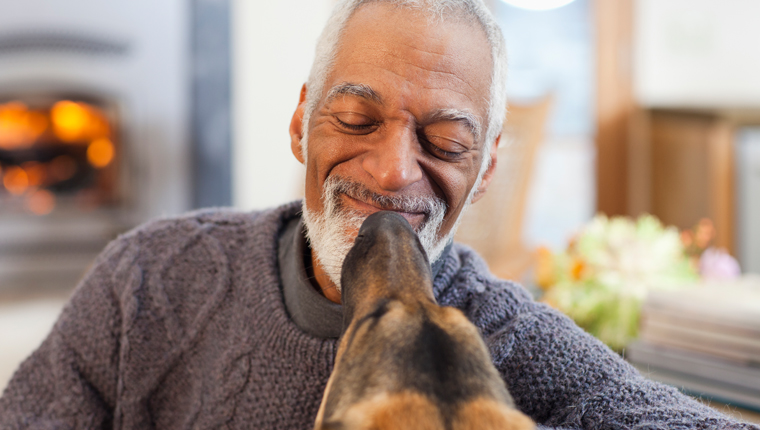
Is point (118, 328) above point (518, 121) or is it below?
below

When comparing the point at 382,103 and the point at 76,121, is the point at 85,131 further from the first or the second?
the point at 382,103

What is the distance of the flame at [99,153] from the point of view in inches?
115

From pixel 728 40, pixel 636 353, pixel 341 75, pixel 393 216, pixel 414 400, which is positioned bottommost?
pixel 636 353

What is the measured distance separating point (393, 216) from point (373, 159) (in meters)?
0.11

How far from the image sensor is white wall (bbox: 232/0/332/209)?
9.87ft

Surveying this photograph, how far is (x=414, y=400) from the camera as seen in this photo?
1.26 ft

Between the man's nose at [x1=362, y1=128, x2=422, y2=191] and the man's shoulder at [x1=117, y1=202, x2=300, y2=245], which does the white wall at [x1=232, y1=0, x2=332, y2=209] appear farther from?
the man's nose at [x1=362, y1=128, x2=422, y2=191]

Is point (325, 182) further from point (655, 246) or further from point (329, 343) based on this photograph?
point (655, 246)

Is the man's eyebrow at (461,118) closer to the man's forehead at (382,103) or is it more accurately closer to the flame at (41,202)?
the man's forehead at (382,103)

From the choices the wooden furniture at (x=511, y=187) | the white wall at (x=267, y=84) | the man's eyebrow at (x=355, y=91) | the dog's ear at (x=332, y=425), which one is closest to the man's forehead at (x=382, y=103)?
the man's eyebrow at (x=355, y=91)

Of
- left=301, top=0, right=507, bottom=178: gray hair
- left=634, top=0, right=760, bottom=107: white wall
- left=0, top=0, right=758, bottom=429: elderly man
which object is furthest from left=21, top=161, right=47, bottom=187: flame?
left=634, top=0, right=760, bottom=107: white wall

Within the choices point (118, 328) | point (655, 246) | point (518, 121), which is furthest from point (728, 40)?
point (118, 328)

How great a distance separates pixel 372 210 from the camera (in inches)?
26.2

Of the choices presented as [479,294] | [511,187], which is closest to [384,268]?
[479,294]
